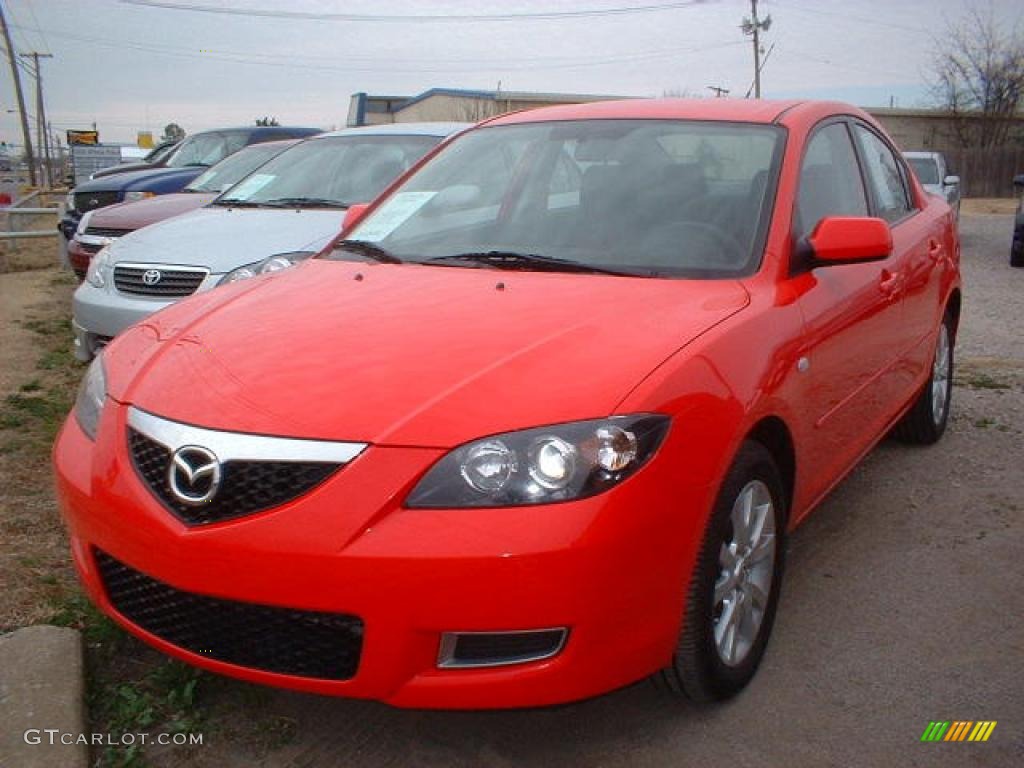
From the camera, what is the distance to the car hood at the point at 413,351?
2271 millimetres

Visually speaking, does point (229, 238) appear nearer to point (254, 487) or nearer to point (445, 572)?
point (254, 487)

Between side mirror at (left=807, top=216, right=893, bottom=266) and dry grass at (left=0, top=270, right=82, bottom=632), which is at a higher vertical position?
side mirror at (left=807, top=216, right=893, bottom=266)

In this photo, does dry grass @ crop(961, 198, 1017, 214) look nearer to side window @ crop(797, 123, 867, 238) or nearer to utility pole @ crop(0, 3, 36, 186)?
side window @ crop(797, 123, 867, 238)

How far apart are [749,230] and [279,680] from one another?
1.93m

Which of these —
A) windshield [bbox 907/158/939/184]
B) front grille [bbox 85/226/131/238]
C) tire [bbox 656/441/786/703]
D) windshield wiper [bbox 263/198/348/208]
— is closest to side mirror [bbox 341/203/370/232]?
tire [bbox 656/441/786/703]

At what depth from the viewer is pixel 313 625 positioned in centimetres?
221

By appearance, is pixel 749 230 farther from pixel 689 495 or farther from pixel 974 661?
pixel 974 661

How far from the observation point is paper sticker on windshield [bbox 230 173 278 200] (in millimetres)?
6961

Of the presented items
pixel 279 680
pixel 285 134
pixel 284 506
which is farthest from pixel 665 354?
pixel 285 134

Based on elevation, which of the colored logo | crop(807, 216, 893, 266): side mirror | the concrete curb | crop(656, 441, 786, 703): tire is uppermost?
crop(807, 216, 893, 266): side mirror

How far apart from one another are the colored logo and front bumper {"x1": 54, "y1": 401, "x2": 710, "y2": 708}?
33.6 inches

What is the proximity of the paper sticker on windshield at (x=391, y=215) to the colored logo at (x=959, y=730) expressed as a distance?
92.6 inches

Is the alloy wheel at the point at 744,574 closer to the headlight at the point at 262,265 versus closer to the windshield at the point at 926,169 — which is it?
the headlight at the point at 262,265

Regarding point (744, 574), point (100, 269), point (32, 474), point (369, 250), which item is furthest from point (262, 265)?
point (744, 574)
